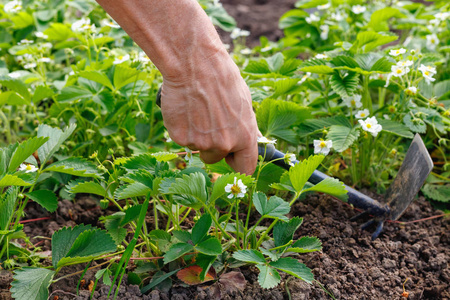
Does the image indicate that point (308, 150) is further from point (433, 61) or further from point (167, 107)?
point (167, 107)

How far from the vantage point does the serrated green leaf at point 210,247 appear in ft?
3.93

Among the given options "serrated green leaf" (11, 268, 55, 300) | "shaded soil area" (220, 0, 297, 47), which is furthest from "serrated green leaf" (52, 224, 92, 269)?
"shaded soil area" (220, 0, 297, 47)

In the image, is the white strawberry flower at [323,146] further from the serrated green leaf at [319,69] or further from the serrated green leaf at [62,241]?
the serrated green leaf at [62,241]

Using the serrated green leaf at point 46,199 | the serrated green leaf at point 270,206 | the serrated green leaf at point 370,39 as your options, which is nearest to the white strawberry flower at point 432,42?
the serrated green leaf at point 370,39

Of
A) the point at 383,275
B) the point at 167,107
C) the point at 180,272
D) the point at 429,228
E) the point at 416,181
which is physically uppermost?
the point at 167,107

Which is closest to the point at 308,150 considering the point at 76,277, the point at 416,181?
the point at 416,181

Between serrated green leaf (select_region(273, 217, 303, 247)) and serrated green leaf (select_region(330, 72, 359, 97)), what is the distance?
0.50 meters

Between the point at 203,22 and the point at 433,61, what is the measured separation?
43.2 inches

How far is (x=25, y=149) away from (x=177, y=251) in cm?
45

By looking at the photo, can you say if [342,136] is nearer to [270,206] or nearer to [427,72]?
[427,72]

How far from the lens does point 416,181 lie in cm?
157

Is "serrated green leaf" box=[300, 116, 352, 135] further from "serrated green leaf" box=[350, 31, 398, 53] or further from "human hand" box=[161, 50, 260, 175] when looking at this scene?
"human hand" box=[161, 50, 260, 175]

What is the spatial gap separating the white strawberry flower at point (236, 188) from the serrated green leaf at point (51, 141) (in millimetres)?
494

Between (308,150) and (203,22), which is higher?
(203,22)
